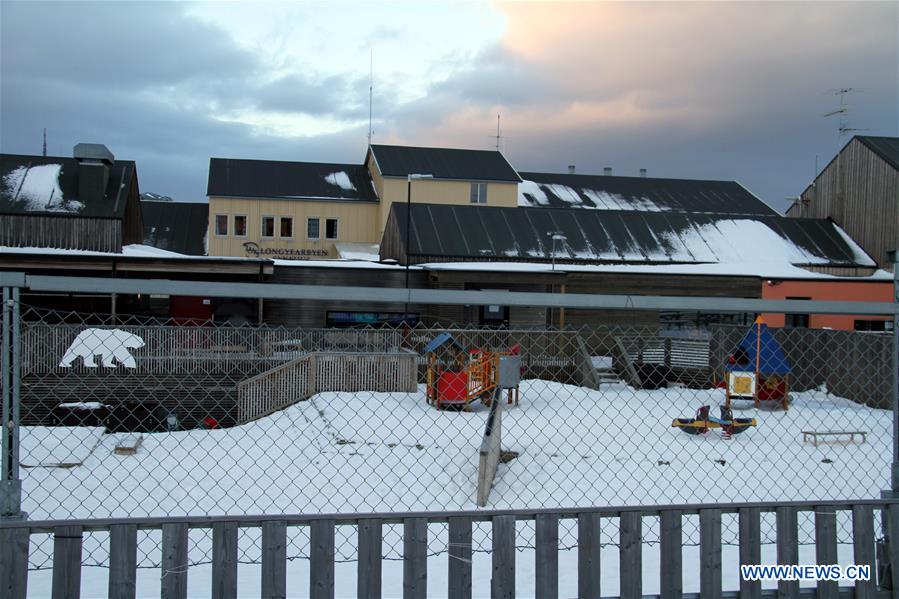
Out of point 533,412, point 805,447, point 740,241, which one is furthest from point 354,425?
point 740,241

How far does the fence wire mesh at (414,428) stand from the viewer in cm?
1011

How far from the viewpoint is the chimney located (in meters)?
30.1

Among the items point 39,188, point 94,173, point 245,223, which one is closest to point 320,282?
point 94,173

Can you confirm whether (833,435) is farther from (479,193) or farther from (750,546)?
(479,193)

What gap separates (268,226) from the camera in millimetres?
43094

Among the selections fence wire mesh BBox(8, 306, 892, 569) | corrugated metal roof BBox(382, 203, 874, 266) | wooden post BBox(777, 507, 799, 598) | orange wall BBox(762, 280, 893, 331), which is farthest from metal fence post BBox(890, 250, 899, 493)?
corrugated metal roof BBox(382, 203, 874, 266)

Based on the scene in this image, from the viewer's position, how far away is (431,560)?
6715mm

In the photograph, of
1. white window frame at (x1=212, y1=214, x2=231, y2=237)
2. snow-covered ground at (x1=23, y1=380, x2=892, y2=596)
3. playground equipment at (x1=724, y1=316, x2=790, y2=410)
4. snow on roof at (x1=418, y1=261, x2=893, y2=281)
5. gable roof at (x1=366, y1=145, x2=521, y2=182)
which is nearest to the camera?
A: snow-covered ground at (x1=23, y1=380, x2=892, y2=596)

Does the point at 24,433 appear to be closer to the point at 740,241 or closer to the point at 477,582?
the point at 477,582

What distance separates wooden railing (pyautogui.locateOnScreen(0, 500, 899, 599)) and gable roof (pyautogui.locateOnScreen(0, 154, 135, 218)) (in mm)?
29202

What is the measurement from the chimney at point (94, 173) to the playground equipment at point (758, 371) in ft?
81.3

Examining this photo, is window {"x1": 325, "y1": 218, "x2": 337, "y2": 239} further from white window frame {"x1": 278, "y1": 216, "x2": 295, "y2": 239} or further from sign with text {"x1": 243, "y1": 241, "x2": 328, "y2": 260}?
white window frame {"x1": 278, "y1": 216, "x2": 295, "y2": 239}

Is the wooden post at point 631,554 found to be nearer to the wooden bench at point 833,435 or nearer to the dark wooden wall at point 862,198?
the wooden bench at point 833,435

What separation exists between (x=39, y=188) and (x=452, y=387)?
871 inches
